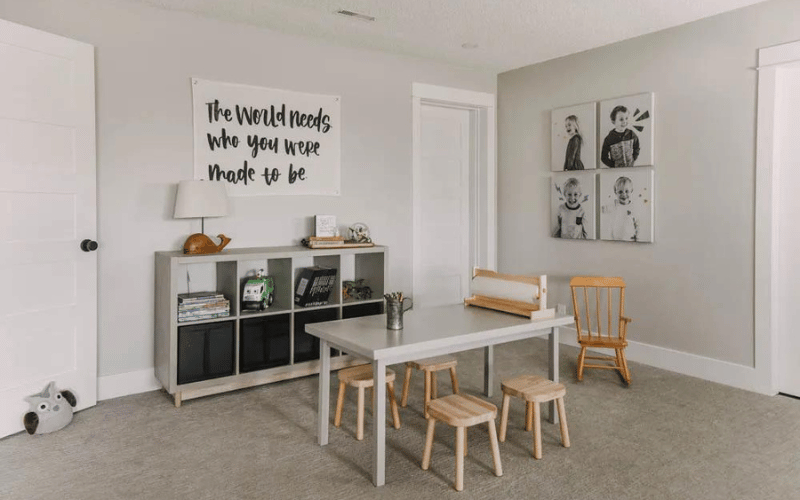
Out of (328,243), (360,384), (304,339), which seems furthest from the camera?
(328,243)

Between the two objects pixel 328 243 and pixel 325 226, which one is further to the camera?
pixel 325 226

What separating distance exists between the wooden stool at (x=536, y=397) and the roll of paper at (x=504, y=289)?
0.45m

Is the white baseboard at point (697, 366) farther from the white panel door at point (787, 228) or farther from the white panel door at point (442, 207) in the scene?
the white panel door at point (442, 207)

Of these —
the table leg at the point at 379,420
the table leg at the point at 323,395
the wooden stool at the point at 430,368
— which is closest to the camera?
the table leg at the point at 379,420

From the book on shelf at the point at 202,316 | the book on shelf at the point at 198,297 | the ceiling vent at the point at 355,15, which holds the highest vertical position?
the ceiling vent at the point at 355,15

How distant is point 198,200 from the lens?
3.71 meters

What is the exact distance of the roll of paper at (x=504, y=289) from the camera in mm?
3080

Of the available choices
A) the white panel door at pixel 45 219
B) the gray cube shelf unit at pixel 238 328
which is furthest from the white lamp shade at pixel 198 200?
the white panel door at pixel 45 219

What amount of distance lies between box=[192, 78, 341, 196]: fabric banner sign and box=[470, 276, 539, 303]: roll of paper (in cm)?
178

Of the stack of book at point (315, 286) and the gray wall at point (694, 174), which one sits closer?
the gray wall at point (694, 174)

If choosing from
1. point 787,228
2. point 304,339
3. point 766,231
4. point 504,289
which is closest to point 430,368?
point 504,289

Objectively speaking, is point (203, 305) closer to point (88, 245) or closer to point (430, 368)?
point (88, 245)

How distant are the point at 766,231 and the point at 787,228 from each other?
16cm

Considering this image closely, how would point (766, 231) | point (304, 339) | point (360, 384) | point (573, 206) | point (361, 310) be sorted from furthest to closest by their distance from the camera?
1. point (573, 206)
2. point (361, 310)
3. point (304, 339)
4. point (766, 231)
5. point (360, 384)
